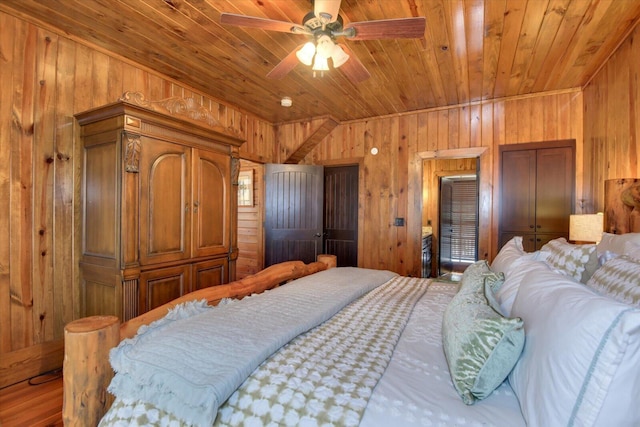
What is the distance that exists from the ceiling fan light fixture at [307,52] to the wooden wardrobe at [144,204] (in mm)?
1172

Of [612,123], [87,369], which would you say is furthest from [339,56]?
[612,123]

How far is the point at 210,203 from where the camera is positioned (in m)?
2.90

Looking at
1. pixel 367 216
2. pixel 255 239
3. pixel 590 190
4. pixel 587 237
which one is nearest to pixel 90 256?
pixel 255 239

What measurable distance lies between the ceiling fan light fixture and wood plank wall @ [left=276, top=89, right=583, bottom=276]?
2375 mm

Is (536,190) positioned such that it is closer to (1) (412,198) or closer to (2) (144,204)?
(1) (412,198)

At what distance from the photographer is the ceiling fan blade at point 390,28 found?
65.0 inches

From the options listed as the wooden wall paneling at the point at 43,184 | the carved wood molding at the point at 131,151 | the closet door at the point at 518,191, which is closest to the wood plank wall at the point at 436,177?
the closet door at the point at 518,191

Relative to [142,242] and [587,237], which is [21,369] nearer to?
[142,242]

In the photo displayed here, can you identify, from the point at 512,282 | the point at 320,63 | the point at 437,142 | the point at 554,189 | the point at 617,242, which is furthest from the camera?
the point at 437,142

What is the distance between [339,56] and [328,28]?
188 mm

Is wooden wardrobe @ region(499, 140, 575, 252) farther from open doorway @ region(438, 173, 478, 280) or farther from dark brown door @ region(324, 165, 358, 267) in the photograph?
open doorway @ region(438, 173, 478, 280)

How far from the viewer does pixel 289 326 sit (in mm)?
1265

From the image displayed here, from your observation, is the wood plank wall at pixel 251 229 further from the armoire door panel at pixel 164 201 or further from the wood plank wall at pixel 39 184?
the wood plank wall at pixel 39 184

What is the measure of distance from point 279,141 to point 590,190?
375 cm
